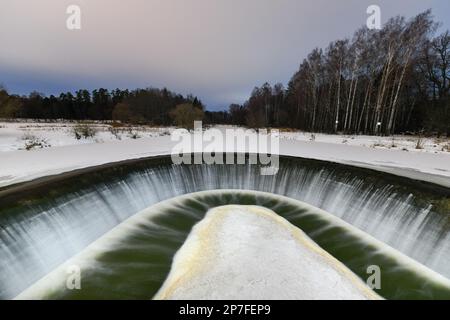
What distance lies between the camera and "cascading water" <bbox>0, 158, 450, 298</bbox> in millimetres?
4562

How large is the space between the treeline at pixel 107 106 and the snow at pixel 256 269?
50.5 meters

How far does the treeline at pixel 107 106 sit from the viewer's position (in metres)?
63.6

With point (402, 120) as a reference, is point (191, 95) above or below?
above

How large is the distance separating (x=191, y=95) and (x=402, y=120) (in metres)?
75.0

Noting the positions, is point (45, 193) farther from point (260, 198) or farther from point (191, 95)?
point (191, 95)

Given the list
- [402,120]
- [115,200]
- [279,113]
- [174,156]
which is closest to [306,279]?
[115,200]

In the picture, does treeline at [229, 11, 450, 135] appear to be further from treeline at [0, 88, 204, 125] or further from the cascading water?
treeline at [0, 88, 204, 125]

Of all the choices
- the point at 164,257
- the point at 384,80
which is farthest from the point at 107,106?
the point at 164,257

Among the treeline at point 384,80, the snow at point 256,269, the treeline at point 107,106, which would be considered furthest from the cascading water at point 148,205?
the treeline at point 107,106

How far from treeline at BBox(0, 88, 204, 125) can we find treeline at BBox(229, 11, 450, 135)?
3125cm

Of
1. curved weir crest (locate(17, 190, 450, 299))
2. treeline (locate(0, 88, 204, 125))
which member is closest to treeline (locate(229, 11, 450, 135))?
curved weir crest (locate(17, 190, 450, 299))

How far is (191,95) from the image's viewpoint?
9600 cm

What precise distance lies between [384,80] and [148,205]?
21.7 m

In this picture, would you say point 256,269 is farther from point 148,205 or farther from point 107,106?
point 107,106
